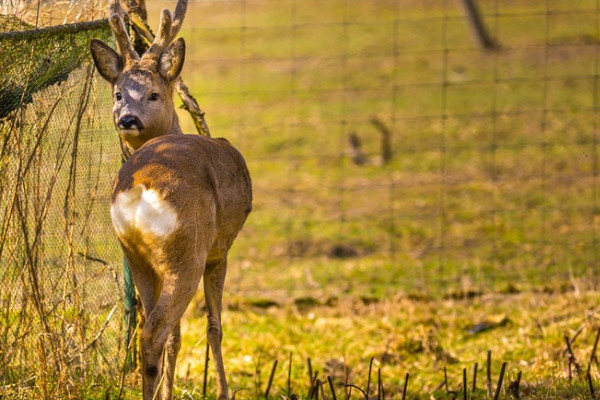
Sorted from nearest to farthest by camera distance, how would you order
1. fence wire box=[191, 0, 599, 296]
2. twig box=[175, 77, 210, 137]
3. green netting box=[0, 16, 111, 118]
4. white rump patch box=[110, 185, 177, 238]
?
1. white rump patch box=[110, 185, 177, 238]
2. green netting box=[0, 16, 111, 118]
3. twig box=[175, 77, 210, 137]
4. fence wire box=[191, 0, 599, 296]

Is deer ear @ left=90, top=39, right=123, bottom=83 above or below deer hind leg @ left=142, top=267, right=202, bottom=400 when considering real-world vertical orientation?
above

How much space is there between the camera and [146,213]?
4.10 metres

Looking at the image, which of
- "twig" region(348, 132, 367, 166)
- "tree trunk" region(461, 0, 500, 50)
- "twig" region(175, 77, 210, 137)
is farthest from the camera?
"tree trunk" region(461, 0, 500, 50)

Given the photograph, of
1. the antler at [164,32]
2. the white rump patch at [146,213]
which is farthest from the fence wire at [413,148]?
the white rump patch at [146,213]

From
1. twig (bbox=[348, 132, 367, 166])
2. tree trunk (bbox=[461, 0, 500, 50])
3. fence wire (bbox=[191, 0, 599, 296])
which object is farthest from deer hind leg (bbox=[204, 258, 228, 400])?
tree trunk (bbox=[461, 0, 500, 50])

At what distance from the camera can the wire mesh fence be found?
5039mm

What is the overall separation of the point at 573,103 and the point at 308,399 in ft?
31.2

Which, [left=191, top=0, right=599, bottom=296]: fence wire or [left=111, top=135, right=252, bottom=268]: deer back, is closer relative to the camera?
[left=111, top=135, right=252, bottom=268]: deer back

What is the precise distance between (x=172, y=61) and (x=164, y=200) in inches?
53.4

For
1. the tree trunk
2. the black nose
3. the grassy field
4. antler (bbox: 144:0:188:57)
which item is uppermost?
antler (bbox: 144:0:188:57)

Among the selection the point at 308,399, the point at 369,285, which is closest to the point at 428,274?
the point at 369,285

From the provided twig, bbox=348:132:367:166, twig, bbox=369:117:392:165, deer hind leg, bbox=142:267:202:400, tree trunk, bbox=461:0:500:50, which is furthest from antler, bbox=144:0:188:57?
tree trunk, bbox=461:0:500:50

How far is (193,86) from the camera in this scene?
15.4 meters

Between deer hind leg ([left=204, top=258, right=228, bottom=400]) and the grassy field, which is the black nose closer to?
deer hind leg ([left=204, top=258, right=228, bottom=400])
